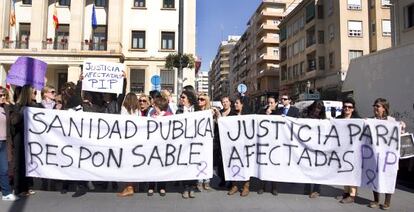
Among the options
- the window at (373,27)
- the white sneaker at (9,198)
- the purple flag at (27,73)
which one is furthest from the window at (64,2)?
the white sneaker at (9,198)

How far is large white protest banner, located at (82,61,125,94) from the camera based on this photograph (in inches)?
393

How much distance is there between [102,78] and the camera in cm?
1016

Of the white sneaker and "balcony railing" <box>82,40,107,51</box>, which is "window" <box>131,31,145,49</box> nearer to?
"balcony railing" <box>82,40,107,51</box>

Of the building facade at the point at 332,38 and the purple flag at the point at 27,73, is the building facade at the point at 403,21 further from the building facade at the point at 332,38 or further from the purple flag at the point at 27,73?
the purple flag at the point at 27,73

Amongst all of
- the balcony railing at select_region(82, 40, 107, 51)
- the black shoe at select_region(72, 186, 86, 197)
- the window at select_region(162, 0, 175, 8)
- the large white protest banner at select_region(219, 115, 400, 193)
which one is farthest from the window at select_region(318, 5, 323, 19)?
the black shoe at select_region(72, 186, 86, 197)

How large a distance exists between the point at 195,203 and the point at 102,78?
13.7ft

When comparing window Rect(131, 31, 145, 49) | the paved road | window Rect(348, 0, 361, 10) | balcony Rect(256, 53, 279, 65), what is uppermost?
window Rect(348, 0, 361, 10)

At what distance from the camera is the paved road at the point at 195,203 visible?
22.8ft

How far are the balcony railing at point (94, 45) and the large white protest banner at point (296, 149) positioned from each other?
36138mm

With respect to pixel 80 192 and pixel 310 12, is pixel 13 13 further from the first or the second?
pixel 80 192

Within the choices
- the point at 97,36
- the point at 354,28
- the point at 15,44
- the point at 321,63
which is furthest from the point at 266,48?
the point at 15,44

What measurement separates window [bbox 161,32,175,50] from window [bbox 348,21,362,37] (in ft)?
64.8

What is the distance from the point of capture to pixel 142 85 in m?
44.6

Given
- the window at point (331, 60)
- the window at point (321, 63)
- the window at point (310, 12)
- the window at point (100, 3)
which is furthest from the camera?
the window at point (310, 12)
